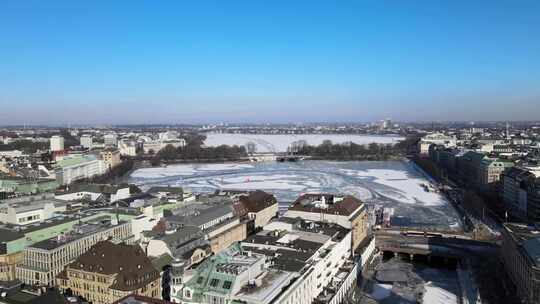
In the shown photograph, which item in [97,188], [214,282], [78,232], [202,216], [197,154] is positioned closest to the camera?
[214,282]

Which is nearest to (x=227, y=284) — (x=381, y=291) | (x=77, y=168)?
(x=381, y=291)

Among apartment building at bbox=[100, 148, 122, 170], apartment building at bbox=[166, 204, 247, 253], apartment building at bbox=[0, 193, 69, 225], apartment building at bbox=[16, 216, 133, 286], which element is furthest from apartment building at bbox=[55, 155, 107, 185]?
apartment building at bbox=[16, 216, 133, 286]

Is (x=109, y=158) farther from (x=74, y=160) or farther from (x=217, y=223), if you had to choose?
(x=217, y=223)

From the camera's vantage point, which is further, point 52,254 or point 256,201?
point 256,201

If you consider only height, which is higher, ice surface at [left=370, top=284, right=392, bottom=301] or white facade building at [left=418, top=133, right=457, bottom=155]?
white facade building at [left=418, top=133, right=457, bottom=155]

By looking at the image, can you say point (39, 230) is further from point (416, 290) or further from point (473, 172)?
point (473, 172)

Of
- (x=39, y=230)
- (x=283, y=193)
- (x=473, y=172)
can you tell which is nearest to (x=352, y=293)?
(x=39, y=230)

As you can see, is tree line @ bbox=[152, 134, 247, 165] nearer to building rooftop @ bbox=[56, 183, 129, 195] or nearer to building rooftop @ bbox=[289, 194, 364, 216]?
building rooftop @ bbox=[56, 183, 129, 195]
